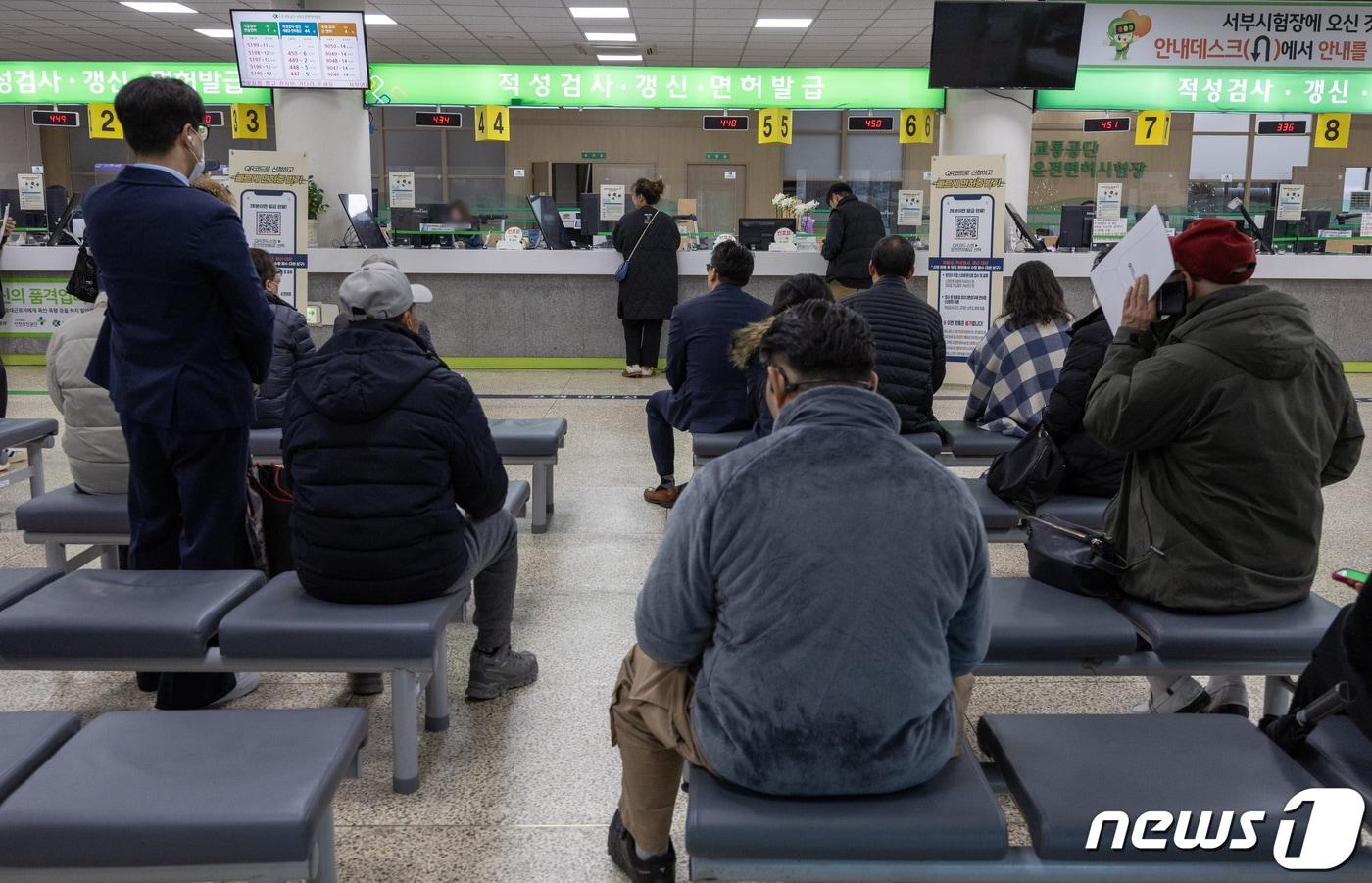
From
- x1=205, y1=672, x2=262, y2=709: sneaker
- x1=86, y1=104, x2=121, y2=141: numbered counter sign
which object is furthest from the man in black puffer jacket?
x1=86, y1=104, x2=121, y2=141: numbered counter sign

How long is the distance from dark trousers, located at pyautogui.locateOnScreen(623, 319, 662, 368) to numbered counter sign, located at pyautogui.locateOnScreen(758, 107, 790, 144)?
10.2 feet

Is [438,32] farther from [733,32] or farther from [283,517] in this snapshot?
[283,517]

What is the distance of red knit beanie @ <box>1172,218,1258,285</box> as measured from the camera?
2.21 meters

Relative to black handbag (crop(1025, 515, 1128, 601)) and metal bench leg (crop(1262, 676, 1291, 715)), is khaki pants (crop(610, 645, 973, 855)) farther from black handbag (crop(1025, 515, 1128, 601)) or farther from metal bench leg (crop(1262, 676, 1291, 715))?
metal bench leg (crop(1262, 676, 1291, 715))

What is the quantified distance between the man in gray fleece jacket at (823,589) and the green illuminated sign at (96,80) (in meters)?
10.9

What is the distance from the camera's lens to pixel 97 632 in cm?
223

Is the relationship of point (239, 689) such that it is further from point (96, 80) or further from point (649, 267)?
point (96, 80)

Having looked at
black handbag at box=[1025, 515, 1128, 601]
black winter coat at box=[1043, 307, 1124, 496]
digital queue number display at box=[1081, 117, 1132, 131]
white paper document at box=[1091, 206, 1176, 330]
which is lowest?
black handbag at box=[1025, 515, 1128, 601]

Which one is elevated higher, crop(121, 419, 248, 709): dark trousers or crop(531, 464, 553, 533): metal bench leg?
crop(121, 419, 248, 709): dark trousers

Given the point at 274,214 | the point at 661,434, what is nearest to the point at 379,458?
the point at 661,434

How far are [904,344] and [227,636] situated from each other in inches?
103

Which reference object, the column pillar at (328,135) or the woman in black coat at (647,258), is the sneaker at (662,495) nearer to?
the woman in black coat at (647,258)

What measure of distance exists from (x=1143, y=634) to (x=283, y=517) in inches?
85.8

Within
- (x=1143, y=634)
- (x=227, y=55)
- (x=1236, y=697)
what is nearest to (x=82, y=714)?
(x=1143, y=634)
